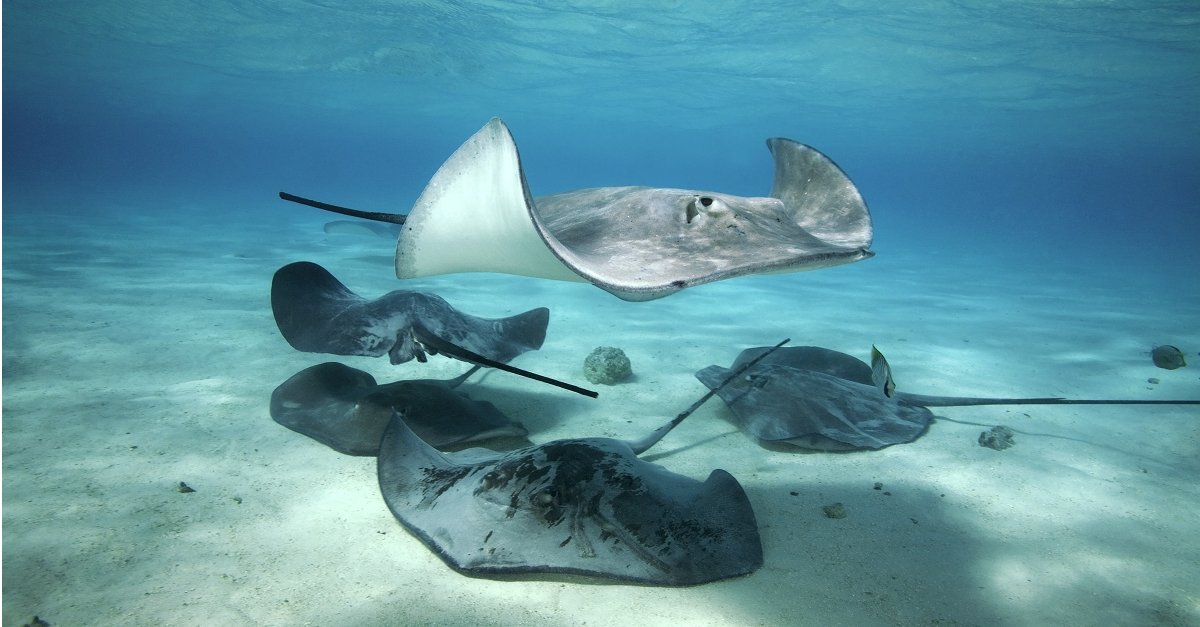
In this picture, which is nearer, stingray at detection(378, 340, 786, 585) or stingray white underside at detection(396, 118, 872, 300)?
stingray white underside at detection(396, 118, 872, 300)

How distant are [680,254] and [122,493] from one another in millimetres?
3526

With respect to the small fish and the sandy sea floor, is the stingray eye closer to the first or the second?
the sandy sea floor

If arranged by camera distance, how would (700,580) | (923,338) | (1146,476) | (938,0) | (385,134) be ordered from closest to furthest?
1. (700,580)
2. (1146,476)
3. (923,338)
4. (938,0)
5. (385,134)

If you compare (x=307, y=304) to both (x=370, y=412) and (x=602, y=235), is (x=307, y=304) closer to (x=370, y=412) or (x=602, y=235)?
(x=370, y=412)

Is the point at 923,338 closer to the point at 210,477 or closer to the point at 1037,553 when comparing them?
the point at 1037,553

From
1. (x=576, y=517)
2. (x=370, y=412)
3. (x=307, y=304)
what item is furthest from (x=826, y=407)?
(x=307, y=304)

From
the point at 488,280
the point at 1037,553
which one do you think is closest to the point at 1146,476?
the point at 1037,553

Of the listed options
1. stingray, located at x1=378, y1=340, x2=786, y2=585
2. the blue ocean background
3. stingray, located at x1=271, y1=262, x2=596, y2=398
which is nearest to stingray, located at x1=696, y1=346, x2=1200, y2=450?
stingray, located at x1=378, y1=340, x2=786, y2=585

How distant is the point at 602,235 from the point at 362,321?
2216 millimetres

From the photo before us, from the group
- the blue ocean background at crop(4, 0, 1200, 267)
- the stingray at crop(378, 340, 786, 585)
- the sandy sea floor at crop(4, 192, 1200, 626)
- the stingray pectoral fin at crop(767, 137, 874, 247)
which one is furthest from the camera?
the blue ocean background at crop(4, 0, 1200, 267)

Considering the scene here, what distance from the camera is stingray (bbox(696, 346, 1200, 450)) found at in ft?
13.3

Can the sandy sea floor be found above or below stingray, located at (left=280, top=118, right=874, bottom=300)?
below

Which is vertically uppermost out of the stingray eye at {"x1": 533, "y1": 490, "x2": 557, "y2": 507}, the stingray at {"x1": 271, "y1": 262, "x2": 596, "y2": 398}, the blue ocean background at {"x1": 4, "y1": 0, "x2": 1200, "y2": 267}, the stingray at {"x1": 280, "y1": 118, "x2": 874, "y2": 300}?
the blue ocean background at {"x1": 4, "y1": 0, "x2": 1200, "y2": 267}

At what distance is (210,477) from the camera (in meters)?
3.42
